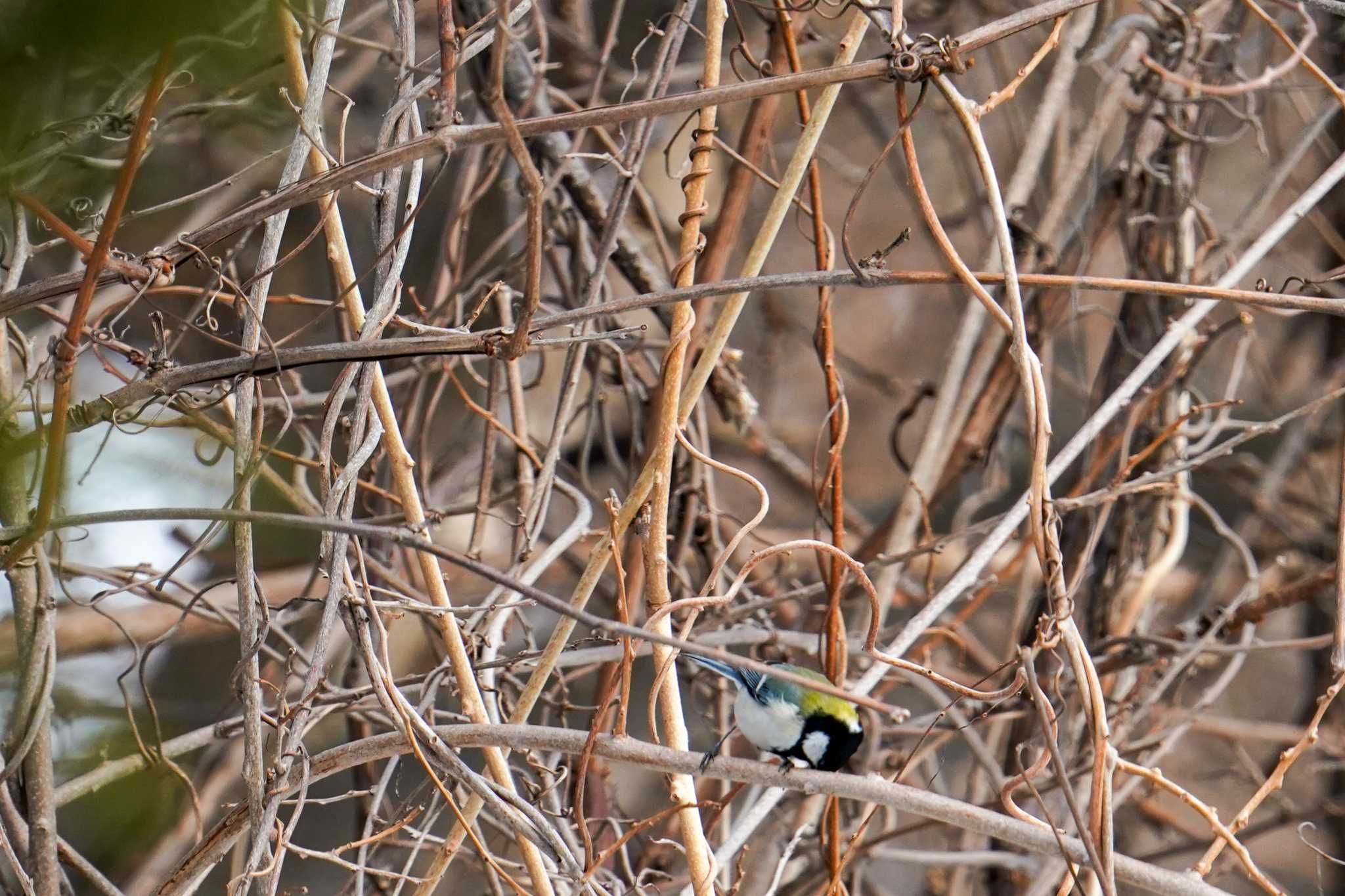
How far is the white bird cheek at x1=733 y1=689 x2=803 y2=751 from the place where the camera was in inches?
43.8

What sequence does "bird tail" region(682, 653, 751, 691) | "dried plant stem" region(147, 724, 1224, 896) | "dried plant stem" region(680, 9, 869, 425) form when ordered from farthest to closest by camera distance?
1. "bird tail" region(682, 653, 751, 691)
2. "dried plant stem" region(680, 9, 869, 425)
3. "dried plant stem" region(147, 724, 1224, 896)

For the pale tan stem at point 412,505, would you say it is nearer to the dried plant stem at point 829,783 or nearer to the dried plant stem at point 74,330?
the dried plant stem at point 829,783

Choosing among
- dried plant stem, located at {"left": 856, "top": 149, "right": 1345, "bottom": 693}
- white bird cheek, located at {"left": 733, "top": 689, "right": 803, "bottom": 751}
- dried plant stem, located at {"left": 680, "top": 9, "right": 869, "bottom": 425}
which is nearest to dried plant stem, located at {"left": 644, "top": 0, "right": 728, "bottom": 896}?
dried plant stem, located at {"left": 680, "top": 9, "right": 869, "bottom": 425}

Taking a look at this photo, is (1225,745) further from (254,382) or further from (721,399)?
(254,382)

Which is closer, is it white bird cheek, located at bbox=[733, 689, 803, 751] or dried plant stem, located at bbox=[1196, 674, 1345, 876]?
dried plant stem, located at bbox=[1196, 674, 1345, 876]

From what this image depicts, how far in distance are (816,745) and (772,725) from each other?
0.18ft

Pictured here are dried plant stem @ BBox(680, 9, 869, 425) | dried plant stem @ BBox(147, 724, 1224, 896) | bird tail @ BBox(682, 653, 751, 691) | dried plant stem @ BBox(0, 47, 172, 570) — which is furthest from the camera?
bird tail @ BBox(682, 653, 751, 691)

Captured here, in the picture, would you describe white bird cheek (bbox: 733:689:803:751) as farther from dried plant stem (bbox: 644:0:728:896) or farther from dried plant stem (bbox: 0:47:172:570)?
dried plant stem (bbox: 0:47:172:570)

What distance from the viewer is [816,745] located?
1.09 metres

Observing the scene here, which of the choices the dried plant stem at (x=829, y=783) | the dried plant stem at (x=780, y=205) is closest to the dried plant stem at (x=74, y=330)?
the dried plant stem at (x=829, y=783)

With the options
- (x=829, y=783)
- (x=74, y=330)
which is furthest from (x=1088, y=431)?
(x=74, y=330)

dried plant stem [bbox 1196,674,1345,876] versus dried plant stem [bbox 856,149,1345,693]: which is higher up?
Result: dried plant stem [bbox 856,149,1345,693]

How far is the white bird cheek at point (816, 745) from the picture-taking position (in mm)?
1086

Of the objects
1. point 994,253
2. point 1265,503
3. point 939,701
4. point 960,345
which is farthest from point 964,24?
point 939,701
